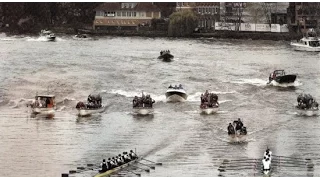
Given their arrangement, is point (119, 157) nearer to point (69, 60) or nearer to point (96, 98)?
point (96, 98)

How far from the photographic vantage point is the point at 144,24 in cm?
11175

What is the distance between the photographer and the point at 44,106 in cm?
4675

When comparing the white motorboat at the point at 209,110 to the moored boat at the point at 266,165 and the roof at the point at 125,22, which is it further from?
the roof at the point at 125,22

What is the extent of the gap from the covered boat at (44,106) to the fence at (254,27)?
62.5 meters

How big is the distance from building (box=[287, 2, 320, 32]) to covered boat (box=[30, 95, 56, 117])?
62.7 meters

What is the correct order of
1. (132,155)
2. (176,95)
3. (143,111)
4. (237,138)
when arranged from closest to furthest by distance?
(132,155)
(237,138)
(143,111)
(176,95)

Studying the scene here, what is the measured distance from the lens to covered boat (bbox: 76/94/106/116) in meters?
45.7

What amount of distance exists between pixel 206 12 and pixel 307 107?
67.1 m

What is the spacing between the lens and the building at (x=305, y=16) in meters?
104

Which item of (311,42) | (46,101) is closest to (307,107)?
(46,101)

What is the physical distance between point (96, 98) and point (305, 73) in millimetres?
24798

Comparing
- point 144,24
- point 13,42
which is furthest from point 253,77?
point 144,24

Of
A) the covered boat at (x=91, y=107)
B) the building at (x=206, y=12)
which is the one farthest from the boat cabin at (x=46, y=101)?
the building at (x=206, y=12)

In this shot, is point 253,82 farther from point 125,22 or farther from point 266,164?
point 125,22
